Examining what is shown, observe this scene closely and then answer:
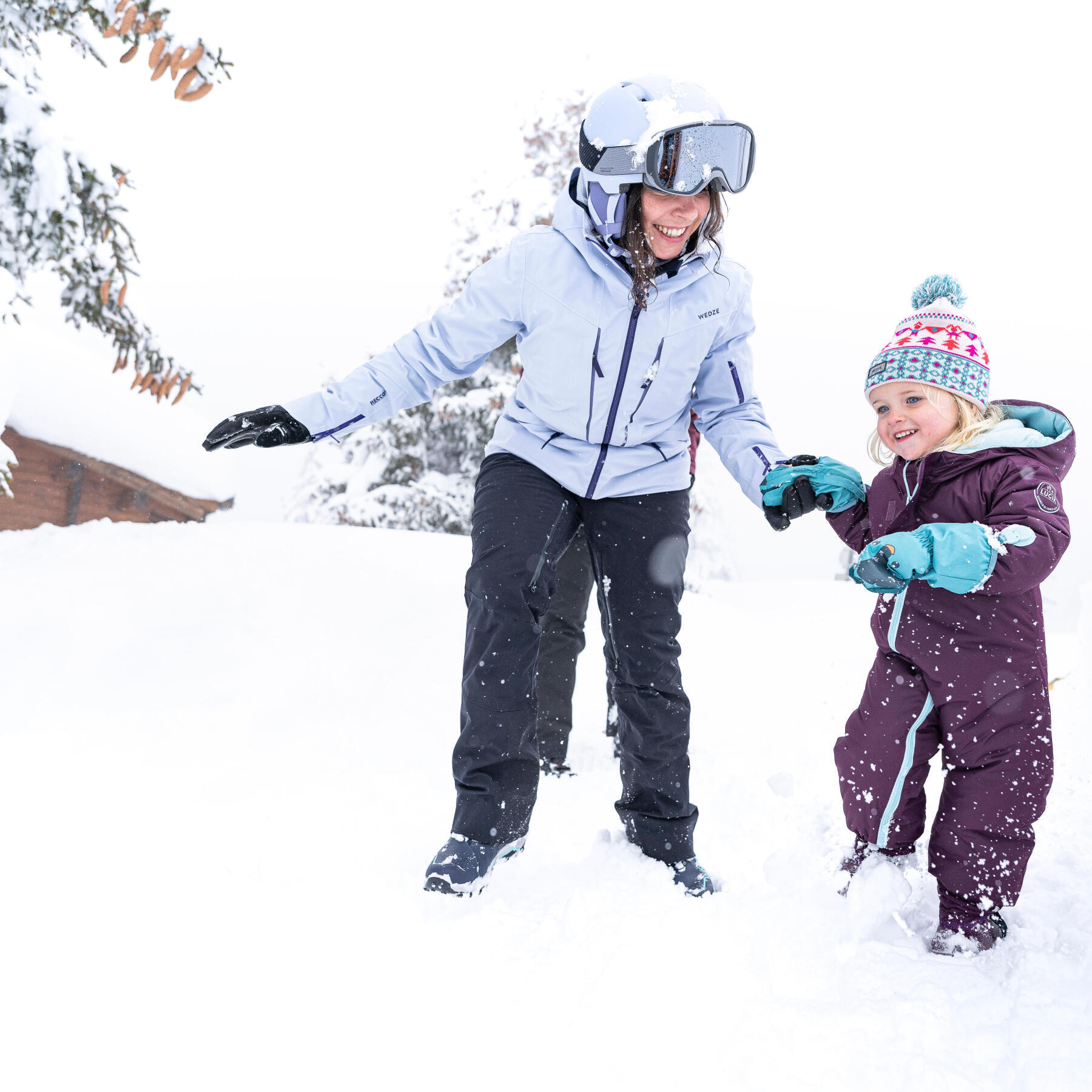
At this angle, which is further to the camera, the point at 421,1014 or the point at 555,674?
the point at 555,674

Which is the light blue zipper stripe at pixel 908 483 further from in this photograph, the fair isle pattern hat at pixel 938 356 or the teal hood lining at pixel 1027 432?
the fair isle pattern hat at pixel 938 356

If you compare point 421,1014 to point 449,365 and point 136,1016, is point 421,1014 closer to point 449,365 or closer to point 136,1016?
point 136,1016

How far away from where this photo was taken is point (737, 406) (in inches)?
112

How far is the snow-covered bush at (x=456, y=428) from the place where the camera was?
13.1m

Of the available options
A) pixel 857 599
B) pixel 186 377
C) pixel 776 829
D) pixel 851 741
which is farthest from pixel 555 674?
pixel 857 599

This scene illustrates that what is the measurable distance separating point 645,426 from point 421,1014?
174 cm

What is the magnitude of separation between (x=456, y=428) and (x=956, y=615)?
11.9 meters

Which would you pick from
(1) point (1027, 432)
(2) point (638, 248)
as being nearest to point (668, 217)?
(2) point (638, 248)

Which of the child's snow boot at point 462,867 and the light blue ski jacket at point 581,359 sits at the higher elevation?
the light blue ski jacket at point 581,359

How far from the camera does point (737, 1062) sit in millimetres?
1643

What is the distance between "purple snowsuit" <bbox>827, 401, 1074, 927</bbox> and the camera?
2.31 metres

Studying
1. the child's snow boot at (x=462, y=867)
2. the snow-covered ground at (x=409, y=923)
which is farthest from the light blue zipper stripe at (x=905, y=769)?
the child's snow boot at (x=462, y=867)

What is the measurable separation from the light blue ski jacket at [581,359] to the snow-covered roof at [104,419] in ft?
25.0

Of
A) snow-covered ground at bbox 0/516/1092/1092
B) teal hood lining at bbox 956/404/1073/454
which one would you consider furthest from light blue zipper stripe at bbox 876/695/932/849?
teal hood lining at bbox 956/404/1073/454
